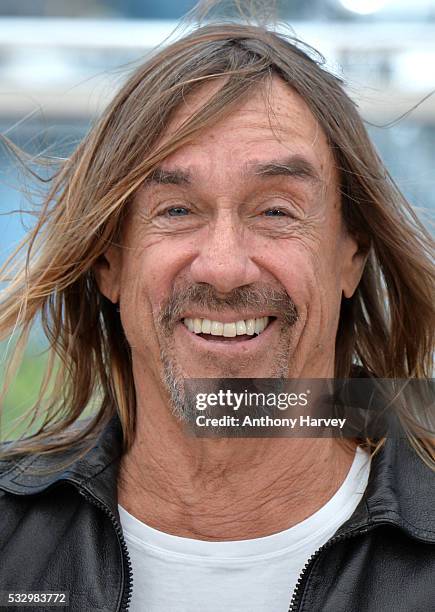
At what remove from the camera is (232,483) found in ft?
7.38

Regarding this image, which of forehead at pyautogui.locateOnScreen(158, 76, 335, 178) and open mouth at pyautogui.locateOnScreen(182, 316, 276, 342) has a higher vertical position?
forehead at pyautogui.locateOnScreen(158, 76, 335, 178)

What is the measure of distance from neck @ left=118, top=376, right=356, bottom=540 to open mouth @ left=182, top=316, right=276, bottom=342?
0.22 meters

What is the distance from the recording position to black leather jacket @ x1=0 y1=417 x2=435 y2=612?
1949 mm

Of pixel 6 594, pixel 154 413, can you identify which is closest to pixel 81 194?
pixel 154 413

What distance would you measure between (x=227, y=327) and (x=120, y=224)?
1.27ft

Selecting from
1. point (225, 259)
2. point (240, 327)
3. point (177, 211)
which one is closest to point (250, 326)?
point (240, 327)

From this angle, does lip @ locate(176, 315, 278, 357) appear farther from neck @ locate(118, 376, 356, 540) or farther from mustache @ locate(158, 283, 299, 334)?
neck @ locate(118, 376, 356, 540)

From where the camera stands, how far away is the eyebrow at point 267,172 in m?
2.15

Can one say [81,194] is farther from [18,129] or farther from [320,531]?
[320,531]

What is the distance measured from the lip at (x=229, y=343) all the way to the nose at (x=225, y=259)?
0.40ft

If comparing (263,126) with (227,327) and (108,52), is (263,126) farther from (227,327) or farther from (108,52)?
(108,52)

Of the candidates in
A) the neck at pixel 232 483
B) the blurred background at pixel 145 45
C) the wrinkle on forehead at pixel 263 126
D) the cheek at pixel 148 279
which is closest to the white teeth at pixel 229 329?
the cheek at pixel 148 279

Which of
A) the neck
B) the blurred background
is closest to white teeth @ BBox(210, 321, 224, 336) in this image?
the neck

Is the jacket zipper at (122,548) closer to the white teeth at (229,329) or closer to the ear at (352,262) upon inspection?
the white teeth at (229,329)
